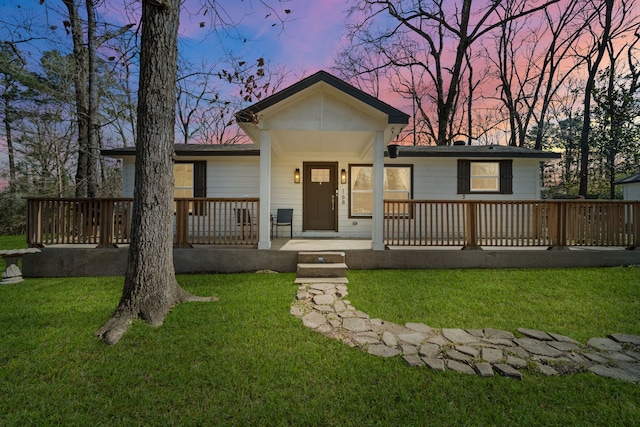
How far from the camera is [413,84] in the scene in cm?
1820

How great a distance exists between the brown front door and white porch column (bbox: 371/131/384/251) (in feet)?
8.03

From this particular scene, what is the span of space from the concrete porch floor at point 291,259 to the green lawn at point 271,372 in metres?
1.42

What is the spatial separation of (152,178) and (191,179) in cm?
511

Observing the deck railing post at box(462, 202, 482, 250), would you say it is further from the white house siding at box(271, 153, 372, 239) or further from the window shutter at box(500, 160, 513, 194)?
the window shutter at box(500, 160, 513, 194)

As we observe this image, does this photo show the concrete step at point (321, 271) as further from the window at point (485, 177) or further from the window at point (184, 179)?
the window at point (485, 177)

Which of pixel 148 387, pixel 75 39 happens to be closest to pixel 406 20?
pixel 75 39

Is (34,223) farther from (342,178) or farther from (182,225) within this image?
(342,178)

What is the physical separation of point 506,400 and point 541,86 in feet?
66.7

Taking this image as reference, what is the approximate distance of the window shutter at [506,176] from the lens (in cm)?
823

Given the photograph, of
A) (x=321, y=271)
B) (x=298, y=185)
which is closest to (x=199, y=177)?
(x=298, y=185)

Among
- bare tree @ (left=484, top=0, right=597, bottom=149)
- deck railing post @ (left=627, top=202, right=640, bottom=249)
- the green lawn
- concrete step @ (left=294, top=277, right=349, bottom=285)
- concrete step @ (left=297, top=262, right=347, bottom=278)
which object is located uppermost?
bare tree @ (left=484, top=0, right=597, bottom=149)

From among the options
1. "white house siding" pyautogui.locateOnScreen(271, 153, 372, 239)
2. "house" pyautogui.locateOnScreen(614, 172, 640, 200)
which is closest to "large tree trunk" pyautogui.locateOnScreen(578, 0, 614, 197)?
"house" pyautogui.locateOnScreen(614, 172, 640, 200)

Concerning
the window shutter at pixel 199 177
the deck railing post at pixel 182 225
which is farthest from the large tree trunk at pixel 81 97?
the deck railing post at pixel 182 225

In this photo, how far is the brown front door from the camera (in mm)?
8328
